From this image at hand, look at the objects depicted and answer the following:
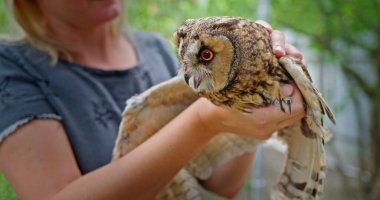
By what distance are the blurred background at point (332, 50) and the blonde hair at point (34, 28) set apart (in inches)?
36.3

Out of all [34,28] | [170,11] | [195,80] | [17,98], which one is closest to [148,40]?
[34,28]

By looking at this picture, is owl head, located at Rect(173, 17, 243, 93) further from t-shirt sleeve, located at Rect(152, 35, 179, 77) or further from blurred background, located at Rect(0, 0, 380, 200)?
blurred background, located at Rect(0, 0, 380, 200)

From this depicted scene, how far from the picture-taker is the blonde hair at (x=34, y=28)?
4.18ft

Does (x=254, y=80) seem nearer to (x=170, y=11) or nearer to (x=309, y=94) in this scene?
(x=309, y=94)

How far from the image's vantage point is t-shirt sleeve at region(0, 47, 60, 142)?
1049 mm

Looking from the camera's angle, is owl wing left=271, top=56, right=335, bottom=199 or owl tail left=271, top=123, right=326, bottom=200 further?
owl tail left=271, top=123, right=326, bottom=200

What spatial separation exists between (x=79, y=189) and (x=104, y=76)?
0.43m

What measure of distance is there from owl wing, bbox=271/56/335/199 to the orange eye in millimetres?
164

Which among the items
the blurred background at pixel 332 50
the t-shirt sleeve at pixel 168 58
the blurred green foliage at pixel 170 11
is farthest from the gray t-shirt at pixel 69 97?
the blurred green foliage at pixel 170 11

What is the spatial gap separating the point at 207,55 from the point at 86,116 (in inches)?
20.4

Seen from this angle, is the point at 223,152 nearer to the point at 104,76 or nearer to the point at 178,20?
the point at 104,76

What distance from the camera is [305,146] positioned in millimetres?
1024

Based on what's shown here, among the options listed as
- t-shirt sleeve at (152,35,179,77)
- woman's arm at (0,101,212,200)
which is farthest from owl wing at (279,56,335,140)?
t-shirt sleeve at (152,35,179,77)

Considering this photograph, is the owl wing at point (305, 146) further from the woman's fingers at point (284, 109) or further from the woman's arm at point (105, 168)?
the woman's arm at point (105, 168)
